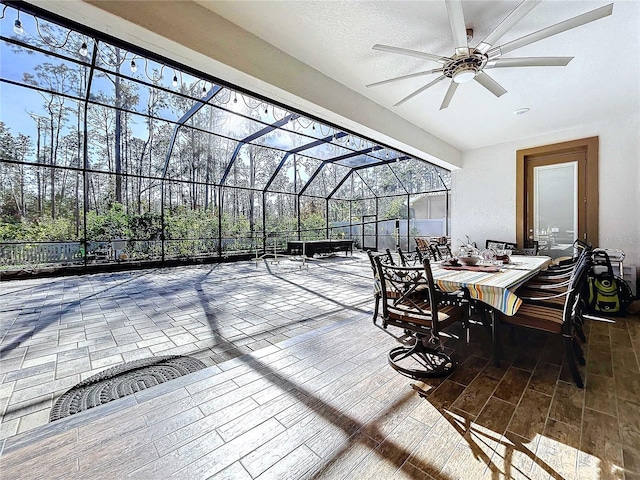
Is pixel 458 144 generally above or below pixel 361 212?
above

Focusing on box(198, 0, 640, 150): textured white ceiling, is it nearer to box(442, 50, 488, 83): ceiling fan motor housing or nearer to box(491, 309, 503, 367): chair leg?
box(442, 50, 488, 83): ceiling fan motor housing

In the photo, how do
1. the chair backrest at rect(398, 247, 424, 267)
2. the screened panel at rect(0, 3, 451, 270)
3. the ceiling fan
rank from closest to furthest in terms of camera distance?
the ceiling fan
the chair backrest at rect(398, 247, 424, 267)
the screened panel at rect(0, 3, 451, 270)

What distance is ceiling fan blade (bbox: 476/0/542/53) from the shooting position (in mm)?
1640

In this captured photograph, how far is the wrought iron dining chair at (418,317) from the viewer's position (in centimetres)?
188

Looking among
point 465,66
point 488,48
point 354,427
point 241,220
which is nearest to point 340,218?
point 241,220

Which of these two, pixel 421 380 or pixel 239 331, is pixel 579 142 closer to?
pixel 421 380

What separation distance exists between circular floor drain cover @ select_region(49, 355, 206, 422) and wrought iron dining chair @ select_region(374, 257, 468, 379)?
5.29 ft

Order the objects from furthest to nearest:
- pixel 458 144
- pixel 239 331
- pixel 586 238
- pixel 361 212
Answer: pixel 361 212 < pixel 458 144 < pixel 586 238 < pixel 239 331

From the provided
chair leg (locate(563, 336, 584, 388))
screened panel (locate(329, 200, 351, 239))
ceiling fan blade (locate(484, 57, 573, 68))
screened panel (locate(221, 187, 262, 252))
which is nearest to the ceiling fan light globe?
ceiling fan blade (locate(484, 57, 573, 68))

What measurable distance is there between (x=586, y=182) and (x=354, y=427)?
538cm

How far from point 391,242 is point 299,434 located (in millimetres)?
9999

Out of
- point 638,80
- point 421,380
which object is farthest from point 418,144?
point 421,380

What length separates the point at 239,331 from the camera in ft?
9.83

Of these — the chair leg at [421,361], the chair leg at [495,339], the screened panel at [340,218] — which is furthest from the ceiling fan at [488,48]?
the screened panel at [340,218]
